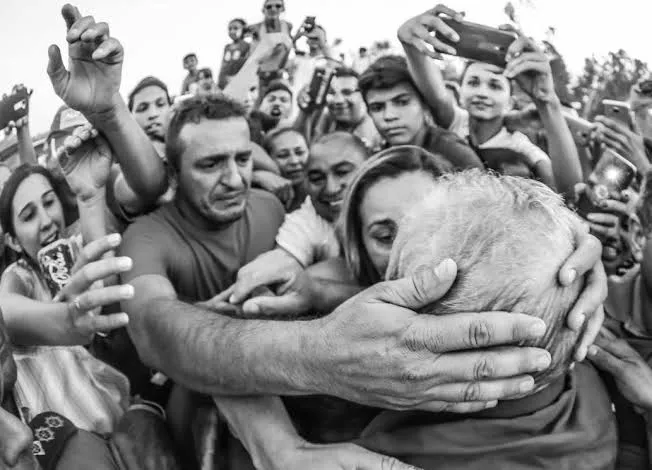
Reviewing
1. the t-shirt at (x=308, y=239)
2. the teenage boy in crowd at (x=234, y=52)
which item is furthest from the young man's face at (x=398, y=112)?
the teenage boy in crowd at (x=234, y=52)

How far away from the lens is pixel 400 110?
8.63 ft

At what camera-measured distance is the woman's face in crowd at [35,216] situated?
226 centimetres

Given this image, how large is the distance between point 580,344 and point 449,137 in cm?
162

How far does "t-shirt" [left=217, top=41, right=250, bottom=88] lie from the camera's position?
5676 mm

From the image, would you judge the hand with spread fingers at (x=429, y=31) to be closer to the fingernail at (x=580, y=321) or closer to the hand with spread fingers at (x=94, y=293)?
the hand with spread fingers at (x=94, y=293)

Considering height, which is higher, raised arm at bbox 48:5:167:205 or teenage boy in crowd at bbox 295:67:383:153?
raised arm at bbox 48:5:167:205

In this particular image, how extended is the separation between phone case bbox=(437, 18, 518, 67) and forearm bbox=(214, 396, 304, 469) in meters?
1.57

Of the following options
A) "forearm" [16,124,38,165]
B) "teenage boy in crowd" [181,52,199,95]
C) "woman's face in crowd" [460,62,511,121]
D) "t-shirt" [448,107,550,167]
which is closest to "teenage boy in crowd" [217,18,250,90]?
"teenage boy in crowd" [181,52,199,95]

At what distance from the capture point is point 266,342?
48.3 inches

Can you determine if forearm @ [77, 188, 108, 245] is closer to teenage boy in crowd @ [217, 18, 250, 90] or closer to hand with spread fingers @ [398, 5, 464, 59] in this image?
hand with spread fingers @ [398, 5, 464, 59]

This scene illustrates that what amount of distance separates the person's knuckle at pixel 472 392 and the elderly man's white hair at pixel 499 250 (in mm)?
105

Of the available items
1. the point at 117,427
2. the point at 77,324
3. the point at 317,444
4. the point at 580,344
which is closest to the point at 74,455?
the point at 117,427

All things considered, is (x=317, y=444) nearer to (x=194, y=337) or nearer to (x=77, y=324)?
(x=194, y=337)

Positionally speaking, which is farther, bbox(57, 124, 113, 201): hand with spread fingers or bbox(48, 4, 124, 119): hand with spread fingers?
bbox(57, 124, 113, 201): hand with spread fingers
